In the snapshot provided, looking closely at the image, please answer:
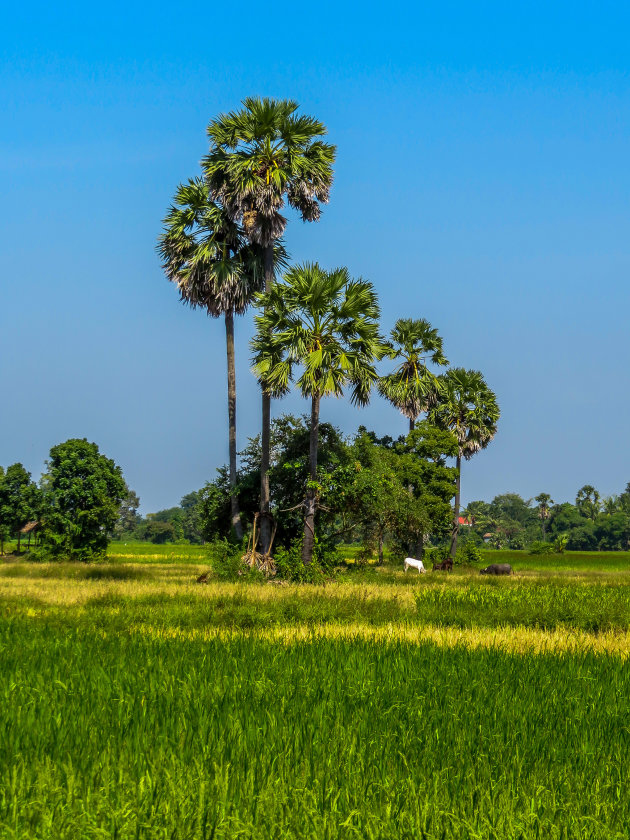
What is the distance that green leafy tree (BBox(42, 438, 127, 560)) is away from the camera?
5453 centimetres

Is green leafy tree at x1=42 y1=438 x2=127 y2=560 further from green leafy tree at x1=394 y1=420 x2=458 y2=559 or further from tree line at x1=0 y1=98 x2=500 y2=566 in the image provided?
green leafy tree at x1=394 y1=420 x2=458 y2=559

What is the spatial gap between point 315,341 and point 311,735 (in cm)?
2899

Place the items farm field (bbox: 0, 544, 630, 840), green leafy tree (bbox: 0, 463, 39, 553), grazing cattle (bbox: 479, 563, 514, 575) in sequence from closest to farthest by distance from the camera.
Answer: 1. farm field (bbox: 0, 544, 630, 840)
2. grazing cattle (bbox: 479, 563, 514, 575)
3. green leafy tree (bbox: 0, 463, 39, 553)

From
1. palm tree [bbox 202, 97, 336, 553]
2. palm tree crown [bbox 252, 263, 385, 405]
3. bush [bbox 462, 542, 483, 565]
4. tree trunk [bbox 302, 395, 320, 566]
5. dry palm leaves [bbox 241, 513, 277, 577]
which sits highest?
palm tree [bbox 202, 97, 336, 553]

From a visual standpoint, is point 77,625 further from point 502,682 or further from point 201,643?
point 502,682

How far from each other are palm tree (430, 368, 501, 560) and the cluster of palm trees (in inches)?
1301

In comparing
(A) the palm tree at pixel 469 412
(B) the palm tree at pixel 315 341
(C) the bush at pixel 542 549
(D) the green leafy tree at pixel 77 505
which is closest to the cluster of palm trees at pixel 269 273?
(B) the palm tree at pixel 315 341

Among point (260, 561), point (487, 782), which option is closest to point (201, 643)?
point (487, 782)

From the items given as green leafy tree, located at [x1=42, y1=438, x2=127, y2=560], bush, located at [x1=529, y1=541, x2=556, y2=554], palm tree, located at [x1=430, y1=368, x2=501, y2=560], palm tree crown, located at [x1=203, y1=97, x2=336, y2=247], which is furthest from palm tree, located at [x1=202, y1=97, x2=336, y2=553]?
bush, located at [x1=529, y1=541, x2=556, y2=554]

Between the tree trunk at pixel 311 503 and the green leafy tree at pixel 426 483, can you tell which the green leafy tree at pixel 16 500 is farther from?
the tree trunk at pixel 311 503

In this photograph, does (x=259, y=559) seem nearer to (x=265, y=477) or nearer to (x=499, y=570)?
(x=265, y=477)

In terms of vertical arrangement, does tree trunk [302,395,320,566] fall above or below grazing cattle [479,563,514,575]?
above

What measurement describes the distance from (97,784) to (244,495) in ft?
116

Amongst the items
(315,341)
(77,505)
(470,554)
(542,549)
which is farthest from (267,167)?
(542,549)
